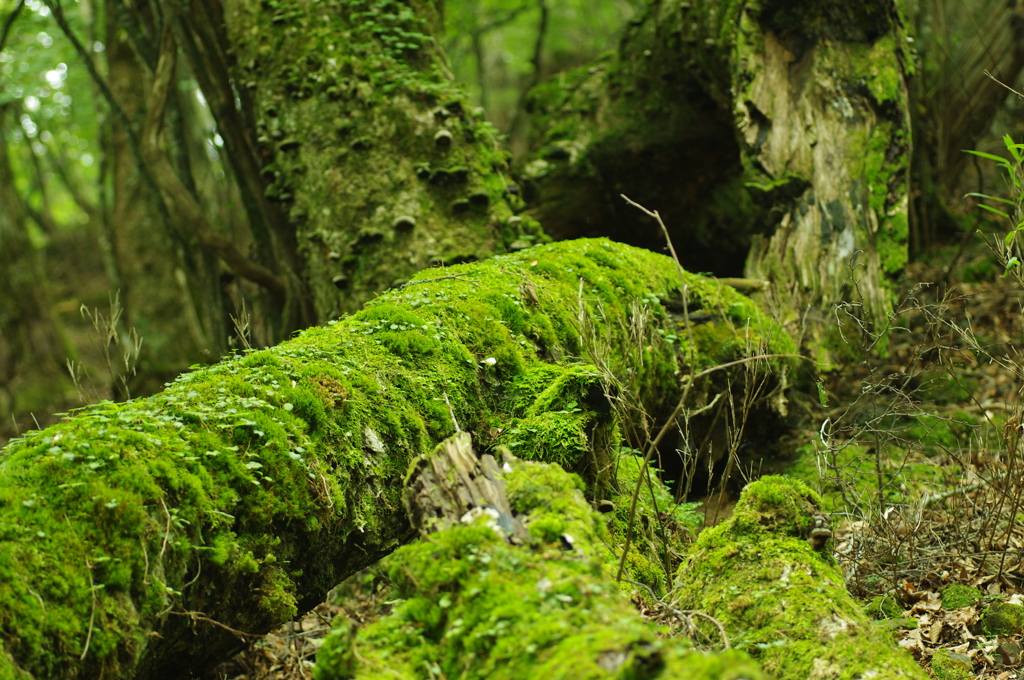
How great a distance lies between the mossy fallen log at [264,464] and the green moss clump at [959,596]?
5.97 feet

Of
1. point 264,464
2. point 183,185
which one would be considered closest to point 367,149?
point 183,185

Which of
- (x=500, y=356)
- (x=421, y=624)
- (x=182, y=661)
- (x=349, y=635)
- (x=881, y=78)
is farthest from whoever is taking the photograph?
(x=881, y=78)

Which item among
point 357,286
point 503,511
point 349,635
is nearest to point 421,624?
point 349,635

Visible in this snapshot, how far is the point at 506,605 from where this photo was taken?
194cm

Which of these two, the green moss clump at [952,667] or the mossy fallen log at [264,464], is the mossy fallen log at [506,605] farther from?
the green moss clump at [952,667]

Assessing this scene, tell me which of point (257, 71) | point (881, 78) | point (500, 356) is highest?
point (257, 71)

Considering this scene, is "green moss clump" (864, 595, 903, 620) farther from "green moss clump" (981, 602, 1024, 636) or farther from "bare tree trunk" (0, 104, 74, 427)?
"bare tree trunk" (0, 104, 74, 427)

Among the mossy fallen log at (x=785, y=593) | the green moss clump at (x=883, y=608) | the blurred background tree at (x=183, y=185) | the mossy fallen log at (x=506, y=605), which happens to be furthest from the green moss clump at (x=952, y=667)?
the blurred background tree at (x=183, y=185)

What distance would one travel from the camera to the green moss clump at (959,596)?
3.38 meters

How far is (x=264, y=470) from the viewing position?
2.66 metres

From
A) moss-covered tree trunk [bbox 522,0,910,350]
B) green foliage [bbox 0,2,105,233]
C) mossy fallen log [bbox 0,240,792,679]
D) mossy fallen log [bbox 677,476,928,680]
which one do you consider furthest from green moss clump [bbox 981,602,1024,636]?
green foliage [bbox 0,2,105,233]

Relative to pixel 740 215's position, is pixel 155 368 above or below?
below

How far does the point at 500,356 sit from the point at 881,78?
5.47 meters

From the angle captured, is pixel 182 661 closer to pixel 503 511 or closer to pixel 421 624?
pixel 421 624
